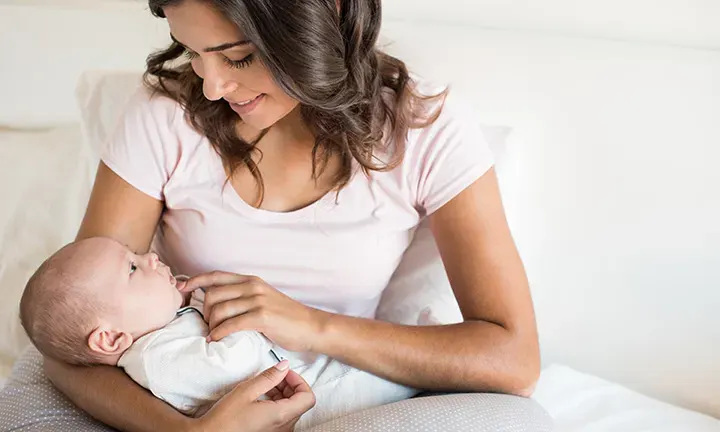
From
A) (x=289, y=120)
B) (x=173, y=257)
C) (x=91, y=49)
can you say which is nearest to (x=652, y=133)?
(x=289, y=120)

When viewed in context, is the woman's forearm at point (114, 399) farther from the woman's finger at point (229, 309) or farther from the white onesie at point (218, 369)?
the woman's finger at point (229, 309)

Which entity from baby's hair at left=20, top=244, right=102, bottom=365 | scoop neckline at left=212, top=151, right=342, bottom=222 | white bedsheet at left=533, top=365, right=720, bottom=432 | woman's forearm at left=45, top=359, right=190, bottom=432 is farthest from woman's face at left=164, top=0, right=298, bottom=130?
white bedsheet at left=533, top=365, right=720, bottom=432

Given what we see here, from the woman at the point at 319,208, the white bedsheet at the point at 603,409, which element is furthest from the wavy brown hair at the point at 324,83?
the white bedsheet at the point at 603,409

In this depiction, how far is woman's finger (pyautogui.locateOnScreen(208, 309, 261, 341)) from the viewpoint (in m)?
1.31

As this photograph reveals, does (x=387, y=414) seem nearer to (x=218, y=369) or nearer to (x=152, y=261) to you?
(x=218, y=369)

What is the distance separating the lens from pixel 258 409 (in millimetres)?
1230

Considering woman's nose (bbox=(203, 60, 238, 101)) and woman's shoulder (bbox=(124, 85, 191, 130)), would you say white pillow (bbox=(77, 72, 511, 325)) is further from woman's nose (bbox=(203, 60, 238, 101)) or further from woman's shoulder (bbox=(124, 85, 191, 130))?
woman's nose (bbox=(203, 60, 238, 101))

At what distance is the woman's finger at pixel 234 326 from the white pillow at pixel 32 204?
77cm

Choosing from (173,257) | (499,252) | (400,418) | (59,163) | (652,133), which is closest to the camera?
(400,418)

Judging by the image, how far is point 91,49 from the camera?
2.13 meters

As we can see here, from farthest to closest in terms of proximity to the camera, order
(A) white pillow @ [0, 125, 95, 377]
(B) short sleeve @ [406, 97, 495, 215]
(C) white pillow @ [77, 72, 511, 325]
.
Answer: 1. (A) white pillow @ [0, 125, 95, 377]
2. (C) white pillow @ [77, 72, 511, 325]
3. (B) short sleeve @ [406, 97, 495, 215]

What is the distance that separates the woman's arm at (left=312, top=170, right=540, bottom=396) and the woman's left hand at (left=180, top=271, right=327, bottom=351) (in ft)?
0.12

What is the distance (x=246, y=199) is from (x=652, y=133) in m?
0.89

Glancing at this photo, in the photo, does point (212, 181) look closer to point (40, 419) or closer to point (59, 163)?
point (40, 419)
